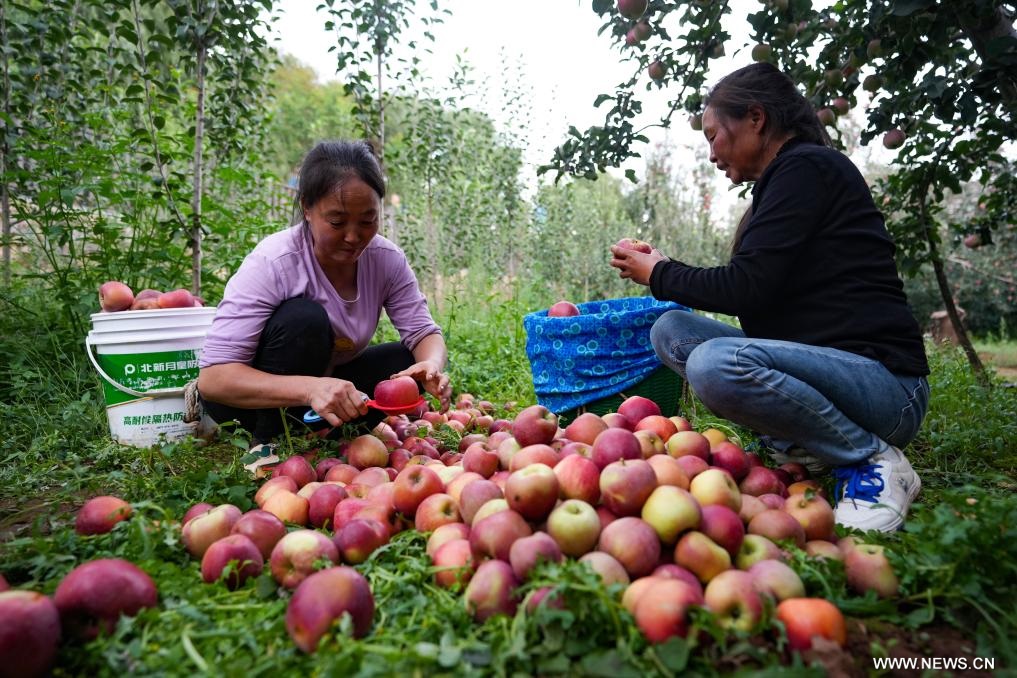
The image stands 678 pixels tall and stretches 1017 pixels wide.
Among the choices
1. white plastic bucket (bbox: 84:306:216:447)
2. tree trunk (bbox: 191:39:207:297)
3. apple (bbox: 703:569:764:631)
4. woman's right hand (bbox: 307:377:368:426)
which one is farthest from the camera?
tree trunk (bbox: 191:39:207:297)

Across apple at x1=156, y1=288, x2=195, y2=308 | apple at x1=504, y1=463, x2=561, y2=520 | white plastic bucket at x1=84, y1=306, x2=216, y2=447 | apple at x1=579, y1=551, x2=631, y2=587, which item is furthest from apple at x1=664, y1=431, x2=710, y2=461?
apple at x1=156, y1=288, x2=195, y2=308

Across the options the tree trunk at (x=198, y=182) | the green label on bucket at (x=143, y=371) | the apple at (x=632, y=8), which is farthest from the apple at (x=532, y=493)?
the tree trunk at (x=198, y=182)

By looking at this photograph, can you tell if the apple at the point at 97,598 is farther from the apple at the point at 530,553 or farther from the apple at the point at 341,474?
the apple at the point at 341,474

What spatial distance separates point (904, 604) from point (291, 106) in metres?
24.5

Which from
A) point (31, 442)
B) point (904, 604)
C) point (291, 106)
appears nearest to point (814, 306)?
point (904, 604)

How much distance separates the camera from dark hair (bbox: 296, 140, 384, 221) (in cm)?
249

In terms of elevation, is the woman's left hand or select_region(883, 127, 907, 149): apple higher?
select_region(883, 127, 907, 149): apple

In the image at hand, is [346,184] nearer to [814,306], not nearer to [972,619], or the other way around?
[814,306]

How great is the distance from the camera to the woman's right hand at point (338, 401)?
231 cm

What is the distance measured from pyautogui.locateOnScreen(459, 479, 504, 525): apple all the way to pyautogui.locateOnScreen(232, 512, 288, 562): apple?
1.71 feet

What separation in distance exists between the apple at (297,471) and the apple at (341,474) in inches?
2.5

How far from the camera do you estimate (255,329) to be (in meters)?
2.60

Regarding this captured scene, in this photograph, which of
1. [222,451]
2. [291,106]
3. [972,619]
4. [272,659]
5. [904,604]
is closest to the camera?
[272,659]

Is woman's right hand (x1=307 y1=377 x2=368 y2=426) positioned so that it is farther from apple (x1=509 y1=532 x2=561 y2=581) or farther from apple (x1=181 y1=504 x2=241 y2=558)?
apple (x1=509 y1=532 x2=561 y2=581)
